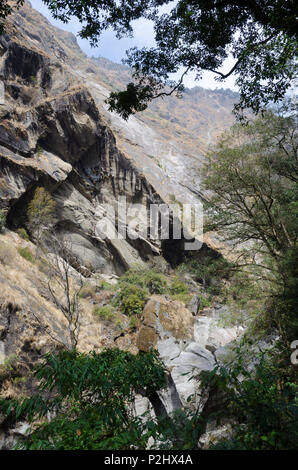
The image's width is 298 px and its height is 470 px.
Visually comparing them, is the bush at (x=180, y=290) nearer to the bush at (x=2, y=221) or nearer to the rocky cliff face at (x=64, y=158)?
the rocky cliff face at (x=64, y=158)

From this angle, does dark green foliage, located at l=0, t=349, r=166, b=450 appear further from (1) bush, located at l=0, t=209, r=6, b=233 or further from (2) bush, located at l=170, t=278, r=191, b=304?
(2) bush, located at l=170, t=278, r=191, b=304

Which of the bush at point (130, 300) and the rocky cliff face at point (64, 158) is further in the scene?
A: the rocky cliff face at point (64, 158)

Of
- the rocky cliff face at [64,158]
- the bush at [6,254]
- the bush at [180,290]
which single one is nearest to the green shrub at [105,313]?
the bush at [6,254]

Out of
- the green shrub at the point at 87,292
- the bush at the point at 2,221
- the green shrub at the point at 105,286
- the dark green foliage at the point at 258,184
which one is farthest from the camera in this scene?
the green shrub at the point at 105,286

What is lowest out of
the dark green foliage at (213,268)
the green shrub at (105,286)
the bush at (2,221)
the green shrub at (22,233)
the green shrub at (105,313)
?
the green shrub at (105,313)

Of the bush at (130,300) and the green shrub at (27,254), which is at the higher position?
the green shrub at (27,254)

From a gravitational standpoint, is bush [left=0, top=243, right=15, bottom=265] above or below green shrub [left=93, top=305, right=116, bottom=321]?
above

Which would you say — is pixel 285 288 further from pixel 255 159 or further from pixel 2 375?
pixel 2 375

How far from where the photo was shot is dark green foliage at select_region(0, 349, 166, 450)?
83.0 inches

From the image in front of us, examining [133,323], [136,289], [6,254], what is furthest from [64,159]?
[133,323]

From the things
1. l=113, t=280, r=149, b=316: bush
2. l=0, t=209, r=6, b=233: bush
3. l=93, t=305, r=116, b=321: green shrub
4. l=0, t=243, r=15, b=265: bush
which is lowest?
l=93, t=305, r=116, b=321: green shrub

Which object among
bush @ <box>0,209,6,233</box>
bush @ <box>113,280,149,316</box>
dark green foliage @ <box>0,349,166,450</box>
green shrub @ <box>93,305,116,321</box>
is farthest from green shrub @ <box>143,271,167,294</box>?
dark green foliage @ <box>0,349,166,450</box>

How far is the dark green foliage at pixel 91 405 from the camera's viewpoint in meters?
2.11
